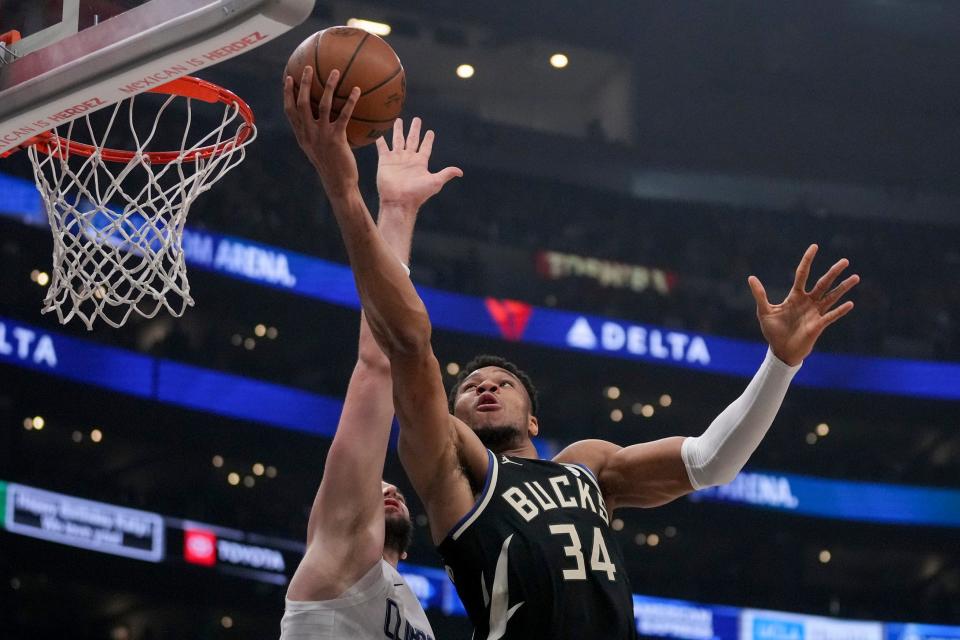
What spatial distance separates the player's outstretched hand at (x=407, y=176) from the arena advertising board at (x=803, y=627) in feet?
51.7

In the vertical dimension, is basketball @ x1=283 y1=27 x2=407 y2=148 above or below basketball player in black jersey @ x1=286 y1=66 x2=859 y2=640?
above

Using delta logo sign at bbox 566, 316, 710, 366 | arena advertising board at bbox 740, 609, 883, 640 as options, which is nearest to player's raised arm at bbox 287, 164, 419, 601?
arena advertising board at bbox 740, 609, 883, 640

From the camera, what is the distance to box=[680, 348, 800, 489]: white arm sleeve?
3.42 metres

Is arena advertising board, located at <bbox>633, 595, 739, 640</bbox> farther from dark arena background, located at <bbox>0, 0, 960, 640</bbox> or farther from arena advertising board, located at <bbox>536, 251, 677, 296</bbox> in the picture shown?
arena advertising board, located at <bbox>536, 251, 677, 296</bbox>

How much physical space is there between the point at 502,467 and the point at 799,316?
0.97 m

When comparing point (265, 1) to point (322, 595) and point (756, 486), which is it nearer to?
point (322, 595)

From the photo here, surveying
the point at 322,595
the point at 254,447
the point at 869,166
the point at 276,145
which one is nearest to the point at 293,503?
the point at 254,447

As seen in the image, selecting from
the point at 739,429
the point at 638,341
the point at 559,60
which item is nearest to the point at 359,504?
the point at 739,429

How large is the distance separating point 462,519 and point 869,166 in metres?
20.3

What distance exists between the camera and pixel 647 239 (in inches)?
801

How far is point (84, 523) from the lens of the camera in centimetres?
1449

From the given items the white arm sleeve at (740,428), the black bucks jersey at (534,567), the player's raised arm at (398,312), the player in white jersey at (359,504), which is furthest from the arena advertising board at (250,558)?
the player's raised arm at (398,312)

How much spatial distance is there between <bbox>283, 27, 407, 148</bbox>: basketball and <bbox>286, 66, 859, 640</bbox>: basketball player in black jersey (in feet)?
0.53

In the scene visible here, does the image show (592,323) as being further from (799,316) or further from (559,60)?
(799,316)
